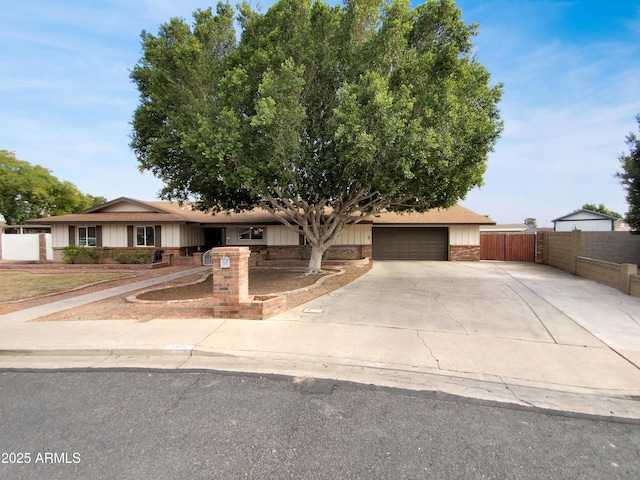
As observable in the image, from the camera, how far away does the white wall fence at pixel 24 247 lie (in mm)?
20953

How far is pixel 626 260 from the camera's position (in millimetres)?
13312

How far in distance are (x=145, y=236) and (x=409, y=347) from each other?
713 inches

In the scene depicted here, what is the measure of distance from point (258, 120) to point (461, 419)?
7356 mm

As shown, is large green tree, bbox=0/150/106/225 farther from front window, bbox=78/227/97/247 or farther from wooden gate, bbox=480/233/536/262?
wooden gate, bbox=480/233/536/262

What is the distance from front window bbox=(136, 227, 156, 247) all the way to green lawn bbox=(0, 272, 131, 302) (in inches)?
161

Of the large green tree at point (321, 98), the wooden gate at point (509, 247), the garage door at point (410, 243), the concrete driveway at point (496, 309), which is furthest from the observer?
the garage door at point (410, 243)

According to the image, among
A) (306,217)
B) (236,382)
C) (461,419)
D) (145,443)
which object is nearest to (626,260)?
(306,217)

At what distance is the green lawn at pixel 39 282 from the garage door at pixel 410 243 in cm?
1363

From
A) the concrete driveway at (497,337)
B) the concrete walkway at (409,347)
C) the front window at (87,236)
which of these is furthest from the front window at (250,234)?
the concrete walkway at (409,347)

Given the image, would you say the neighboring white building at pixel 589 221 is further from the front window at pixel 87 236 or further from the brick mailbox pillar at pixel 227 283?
the front window at pixel 87 236

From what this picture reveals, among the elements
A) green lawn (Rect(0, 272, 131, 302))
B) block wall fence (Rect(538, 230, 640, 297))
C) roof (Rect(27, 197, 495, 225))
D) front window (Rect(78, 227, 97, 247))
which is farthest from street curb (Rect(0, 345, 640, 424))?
front window (Rect(78, 227, 97, 247))

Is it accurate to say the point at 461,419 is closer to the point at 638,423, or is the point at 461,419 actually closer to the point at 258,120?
the point at 638,423

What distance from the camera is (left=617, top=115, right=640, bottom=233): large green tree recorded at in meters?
11.3

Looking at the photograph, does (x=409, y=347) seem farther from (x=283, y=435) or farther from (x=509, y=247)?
(x=509, y=247)
